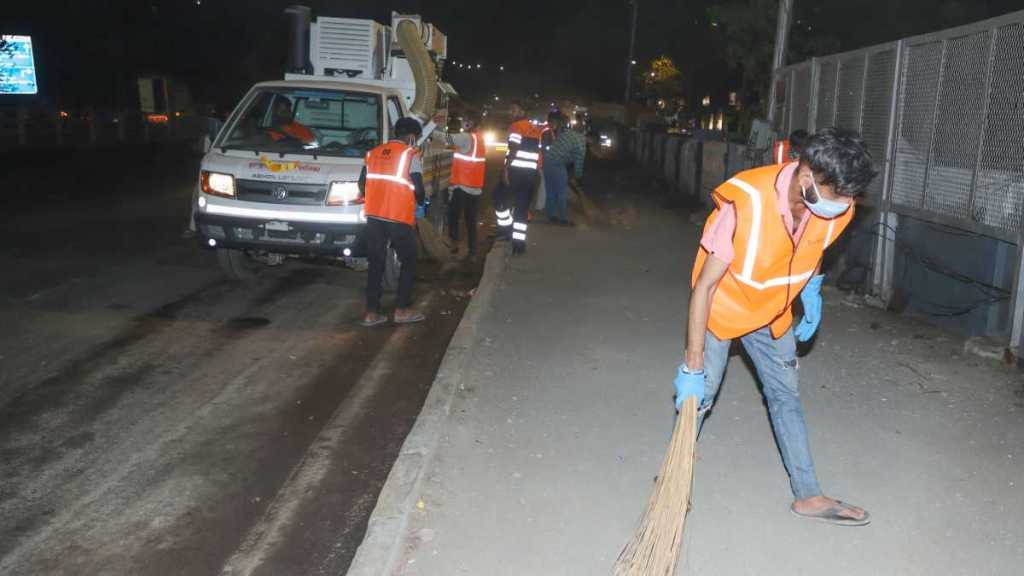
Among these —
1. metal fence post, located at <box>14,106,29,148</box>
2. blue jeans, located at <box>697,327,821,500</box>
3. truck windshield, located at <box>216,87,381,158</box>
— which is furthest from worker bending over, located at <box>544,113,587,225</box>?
metal fence post, located at <box>14,106,29,148</box>

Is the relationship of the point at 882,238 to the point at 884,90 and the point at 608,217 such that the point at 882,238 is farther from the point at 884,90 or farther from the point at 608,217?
the point at 608,217

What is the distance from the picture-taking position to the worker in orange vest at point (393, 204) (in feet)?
24.8

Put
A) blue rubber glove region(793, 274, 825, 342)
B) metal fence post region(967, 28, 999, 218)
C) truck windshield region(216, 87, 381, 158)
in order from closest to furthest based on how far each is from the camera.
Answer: blue rubber glove region(793, 274, 825, 342) → metal fence post region(967, 28, 999, 218) → truck windshield region(216, 87, 381, 158)

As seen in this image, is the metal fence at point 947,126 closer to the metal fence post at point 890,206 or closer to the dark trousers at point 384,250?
the metal fence post at point 890,206

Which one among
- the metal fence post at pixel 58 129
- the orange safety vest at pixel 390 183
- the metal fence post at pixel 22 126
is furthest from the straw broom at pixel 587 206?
the metal fence post at pixel 58 129

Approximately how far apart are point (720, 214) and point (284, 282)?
6796mm

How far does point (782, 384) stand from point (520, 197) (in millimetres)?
7317

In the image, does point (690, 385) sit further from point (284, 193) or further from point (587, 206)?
point (587, 206)

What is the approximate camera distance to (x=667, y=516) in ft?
11.4

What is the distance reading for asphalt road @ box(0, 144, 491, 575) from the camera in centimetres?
417

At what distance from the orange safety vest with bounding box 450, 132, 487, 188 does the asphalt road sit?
1.14 meters

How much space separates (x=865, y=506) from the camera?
14.4ft

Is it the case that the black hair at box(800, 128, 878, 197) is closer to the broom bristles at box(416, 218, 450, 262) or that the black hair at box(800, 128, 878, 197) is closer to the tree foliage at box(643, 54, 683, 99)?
the broom bristles at box(416, 218, 450, 262)

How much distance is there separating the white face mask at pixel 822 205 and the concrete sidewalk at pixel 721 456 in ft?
4.80
